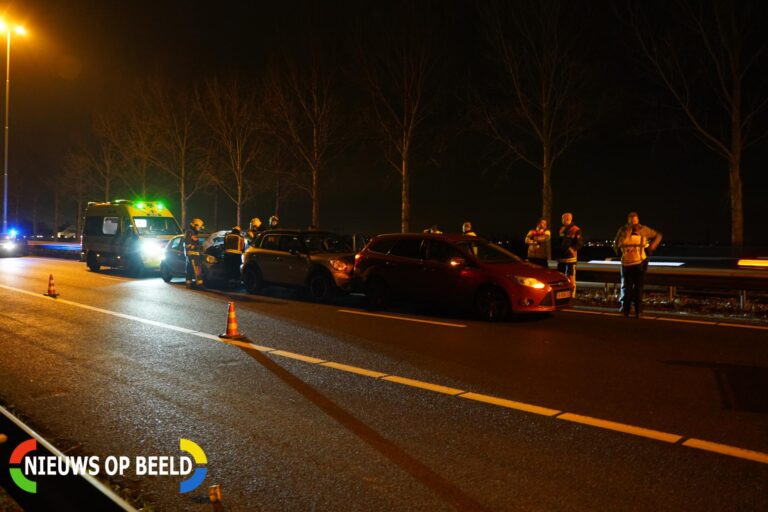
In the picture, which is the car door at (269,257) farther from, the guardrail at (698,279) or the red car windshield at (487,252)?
the guardrail at (698,279)

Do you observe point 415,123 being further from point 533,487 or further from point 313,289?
point 533,487

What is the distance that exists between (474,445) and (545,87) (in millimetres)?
21207

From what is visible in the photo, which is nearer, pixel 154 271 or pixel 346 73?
pixel 154 271

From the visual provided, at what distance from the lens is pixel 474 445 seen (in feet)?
16.4

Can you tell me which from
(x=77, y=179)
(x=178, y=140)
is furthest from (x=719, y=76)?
(x=77, y=179)

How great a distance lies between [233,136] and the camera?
3769cm

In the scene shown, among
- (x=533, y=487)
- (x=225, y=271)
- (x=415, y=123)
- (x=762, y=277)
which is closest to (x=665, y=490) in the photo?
(x=533, y=487)

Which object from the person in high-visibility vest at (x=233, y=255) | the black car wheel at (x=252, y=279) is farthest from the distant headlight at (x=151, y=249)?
the black car wheel at (x=252, y=279)

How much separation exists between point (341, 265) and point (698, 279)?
745 cm

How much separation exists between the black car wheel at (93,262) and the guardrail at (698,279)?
55.1 ft

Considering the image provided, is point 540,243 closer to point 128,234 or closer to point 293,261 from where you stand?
point 293,261

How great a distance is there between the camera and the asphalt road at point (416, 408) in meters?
4.21

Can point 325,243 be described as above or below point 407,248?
above

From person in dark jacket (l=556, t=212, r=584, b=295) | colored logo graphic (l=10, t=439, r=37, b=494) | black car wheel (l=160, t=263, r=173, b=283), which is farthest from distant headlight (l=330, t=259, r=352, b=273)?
colored logo graphic (l=10, t=439, r=37, b=494)
